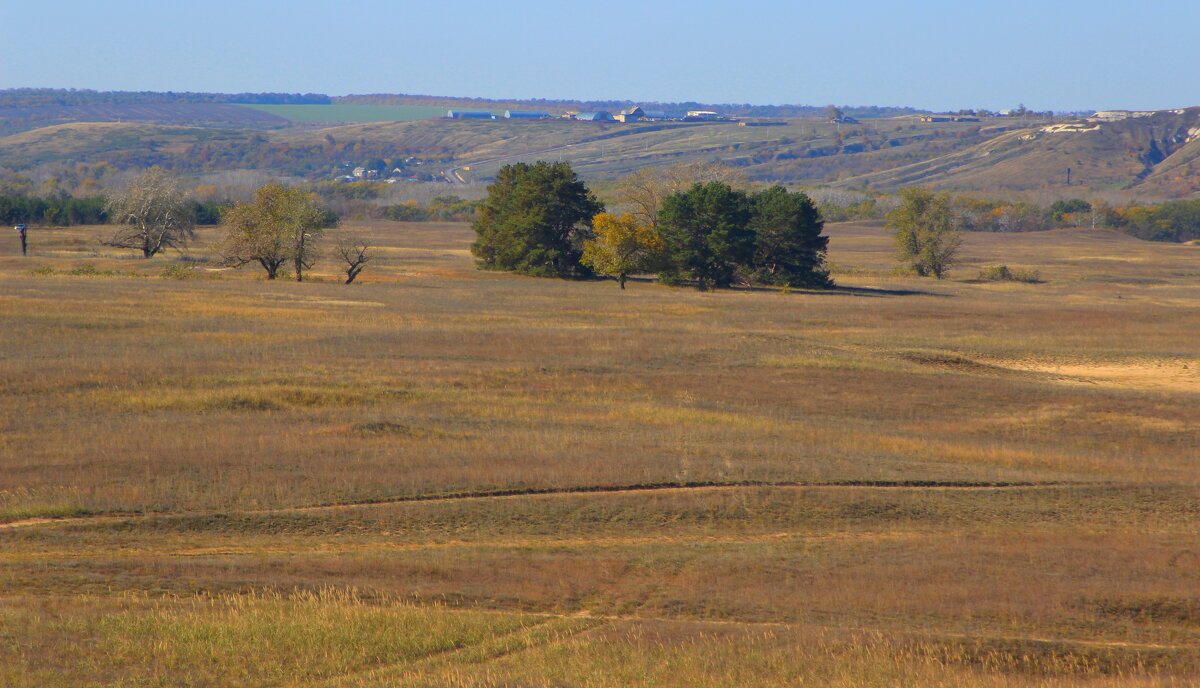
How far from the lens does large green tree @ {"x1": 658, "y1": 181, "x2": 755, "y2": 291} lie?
78250mm

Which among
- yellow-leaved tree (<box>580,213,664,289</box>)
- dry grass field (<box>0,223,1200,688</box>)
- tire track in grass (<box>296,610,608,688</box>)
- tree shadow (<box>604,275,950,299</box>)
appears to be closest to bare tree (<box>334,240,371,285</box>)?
yellow-leaved tree (<box>580,213,664,289</box>)

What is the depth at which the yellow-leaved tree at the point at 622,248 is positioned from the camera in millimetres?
78006

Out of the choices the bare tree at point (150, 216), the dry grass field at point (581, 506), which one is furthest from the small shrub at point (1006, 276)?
the bare tree at point (150, 216)

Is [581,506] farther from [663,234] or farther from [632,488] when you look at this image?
[663,234]

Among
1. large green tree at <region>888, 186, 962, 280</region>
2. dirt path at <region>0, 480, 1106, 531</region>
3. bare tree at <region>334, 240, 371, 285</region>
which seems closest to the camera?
dirt path at <region>0, 480, 1106, 531</region>

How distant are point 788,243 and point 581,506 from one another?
201 feet

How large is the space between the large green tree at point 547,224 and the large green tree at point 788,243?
→ 11.7 metres

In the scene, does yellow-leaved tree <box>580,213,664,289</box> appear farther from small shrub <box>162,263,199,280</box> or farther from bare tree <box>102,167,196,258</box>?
bare tree <box>102,167,196,258</box>

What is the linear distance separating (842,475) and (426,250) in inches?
3584

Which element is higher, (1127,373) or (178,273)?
(178,273)

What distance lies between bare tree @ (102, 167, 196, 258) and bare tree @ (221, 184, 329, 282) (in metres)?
21.3

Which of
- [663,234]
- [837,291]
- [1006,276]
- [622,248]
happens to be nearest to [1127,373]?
[837,291]

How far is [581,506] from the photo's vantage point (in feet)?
71.1

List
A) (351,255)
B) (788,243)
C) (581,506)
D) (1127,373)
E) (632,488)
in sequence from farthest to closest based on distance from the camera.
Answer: (788,243) → (351,255) → (1127,373) → (632,488) → (581,506)
